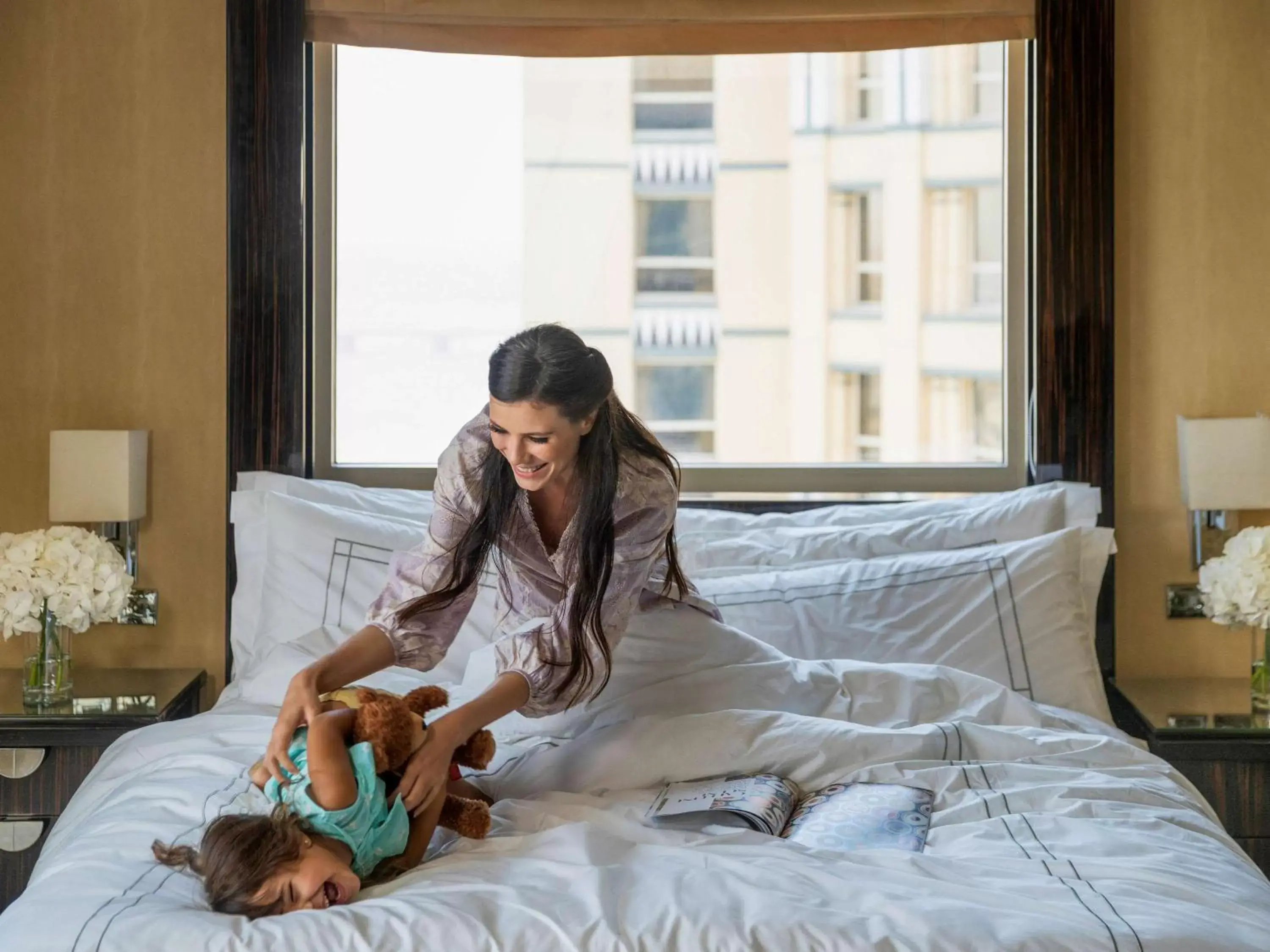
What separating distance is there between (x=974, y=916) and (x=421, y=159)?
2.22 meters

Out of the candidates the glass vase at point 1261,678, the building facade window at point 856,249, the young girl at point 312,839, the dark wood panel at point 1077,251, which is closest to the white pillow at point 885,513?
the dark wood panel at point 1077,251

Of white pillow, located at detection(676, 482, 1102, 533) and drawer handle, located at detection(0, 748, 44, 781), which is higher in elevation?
white pillow, located at detection(676, 482, 1102, 533)

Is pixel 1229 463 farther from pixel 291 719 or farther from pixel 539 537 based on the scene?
pixel 291 719

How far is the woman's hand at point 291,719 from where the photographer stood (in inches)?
61.2

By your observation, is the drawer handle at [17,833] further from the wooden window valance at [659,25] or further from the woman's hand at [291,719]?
the wooden window valance at [659,25]

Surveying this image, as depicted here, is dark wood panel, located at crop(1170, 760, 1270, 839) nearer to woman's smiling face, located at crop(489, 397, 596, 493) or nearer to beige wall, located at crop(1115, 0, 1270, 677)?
beige wall, located at crop(1115, 0, 1270, 677)

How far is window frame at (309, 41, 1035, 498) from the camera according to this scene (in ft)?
9.61

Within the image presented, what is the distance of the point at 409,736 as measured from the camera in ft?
5.20

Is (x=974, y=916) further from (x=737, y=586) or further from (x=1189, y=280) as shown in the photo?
(x=1189, y=280)

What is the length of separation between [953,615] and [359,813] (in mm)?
1338

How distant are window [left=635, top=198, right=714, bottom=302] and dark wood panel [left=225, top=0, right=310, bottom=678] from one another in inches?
30.8

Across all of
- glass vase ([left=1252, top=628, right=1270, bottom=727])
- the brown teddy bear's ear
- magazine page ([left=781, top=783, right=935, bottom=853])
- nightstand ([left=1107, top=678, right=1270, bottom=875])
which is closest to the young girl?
the brown teddy bear's ear

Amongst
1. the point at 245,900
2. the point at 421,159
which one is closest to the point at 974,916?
the point at 245,900

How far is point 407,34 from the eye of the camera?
2830 millimetres
